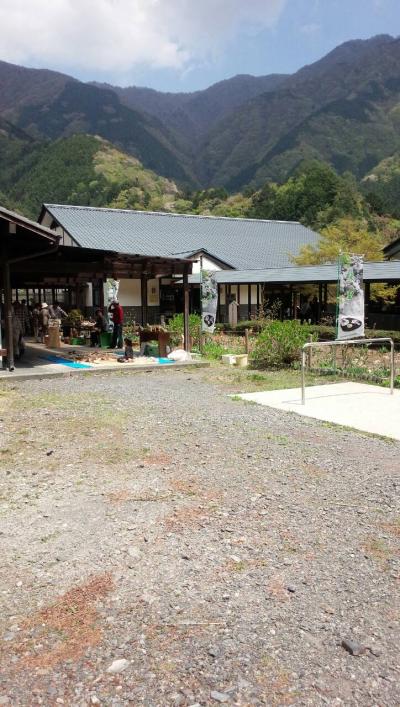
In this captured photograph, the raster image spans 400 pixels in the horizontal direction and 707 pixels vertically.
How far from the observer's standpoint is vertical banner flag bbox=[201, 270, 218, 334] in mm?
14891

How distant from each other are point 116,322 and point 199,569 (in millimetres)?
12434

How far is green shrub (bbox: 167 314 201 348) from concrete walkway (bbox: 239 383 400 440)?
18.4 feet

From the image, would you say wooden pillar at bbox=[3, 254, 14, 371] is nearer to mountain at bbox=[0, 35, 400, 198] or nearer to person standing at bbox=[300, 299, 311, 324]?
A: person standing at bbox=[300, 299, 311, 324]

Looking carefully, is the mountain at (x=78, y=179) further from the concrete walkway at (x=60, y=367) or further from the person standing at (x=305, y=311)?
the concrete walkway at (x=60, y=367)

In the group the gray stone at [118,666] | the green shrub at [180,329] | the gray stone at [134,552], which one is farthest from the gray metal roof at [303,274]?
the gray stone at [118,666]

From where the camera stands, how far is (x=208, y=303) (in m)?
15.1

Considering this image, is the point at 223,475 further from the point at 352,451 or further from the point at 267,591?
the point at 267,591

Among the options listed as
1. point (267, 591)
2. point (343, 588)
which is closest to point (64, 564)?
point (267, 591)

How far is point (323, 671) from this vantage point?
7.97 feet

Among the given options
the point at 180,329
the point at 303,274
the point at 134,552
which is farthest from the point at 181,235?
the point at 134,552

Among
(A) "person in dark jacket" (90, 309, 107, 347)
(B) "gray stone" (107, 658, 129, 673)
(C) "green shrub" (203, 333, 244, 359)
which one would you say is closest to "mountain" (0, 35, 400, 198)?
(A) "person in dark jacket" (90, 309, 107, 347)

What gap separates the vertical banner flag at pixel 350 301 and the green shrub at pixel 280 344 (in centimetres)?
78

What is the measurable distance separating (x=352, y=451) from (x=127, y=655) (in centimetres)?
357

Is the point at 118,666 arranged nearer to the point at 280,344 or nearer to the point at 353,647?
the point at 353,647
